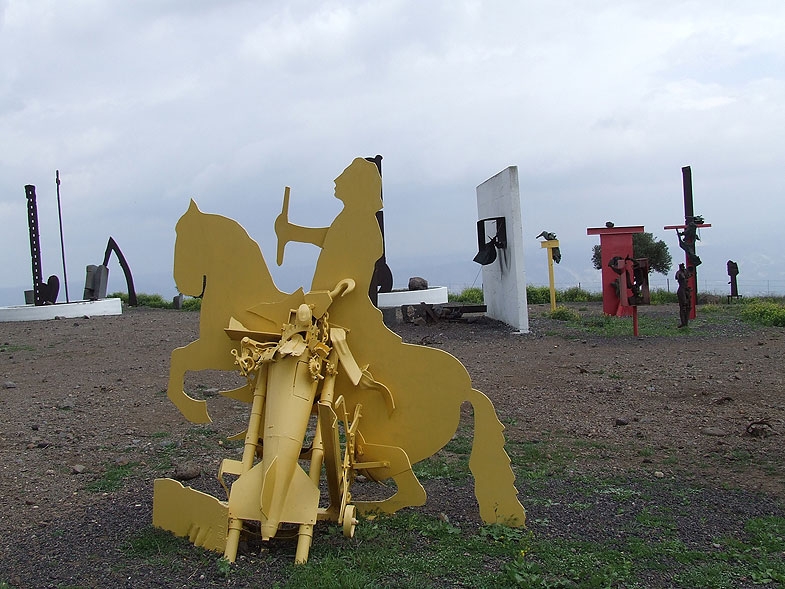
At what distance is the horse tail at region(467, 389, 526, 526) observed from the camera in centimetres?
471

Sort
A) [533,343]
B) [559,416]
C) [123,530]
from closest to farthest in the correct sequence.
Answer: [123,530]
[559,416]
[533,343]

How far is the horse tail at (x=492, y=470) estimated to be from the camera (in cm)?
471

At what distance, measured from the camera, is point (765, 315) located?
16.1m

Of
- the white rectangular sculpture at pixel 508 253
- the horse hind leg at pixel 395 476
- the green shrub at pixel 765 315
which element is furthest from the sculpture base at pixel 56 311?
the green shrub at pixel 765 315

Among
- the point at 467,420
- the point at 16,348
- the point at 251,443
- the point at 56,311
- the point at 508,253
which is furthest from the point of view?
the point at 56,311

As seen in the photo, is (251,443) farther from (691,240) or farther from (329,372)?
(691,240)

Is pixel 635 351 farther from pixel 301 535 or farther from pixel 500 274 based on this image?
pixel 301 535

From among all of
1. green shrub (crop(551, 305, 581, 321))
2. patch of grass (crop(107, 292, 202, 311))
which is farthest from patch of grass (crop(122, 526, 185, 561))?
patch of grass (crop(107, 292, 202, 311))

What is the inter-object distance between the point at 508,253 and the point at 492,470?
10646 millimetres

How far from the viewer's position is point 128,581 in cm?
399

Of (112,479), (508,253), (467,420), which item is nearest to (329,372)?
(112,479)

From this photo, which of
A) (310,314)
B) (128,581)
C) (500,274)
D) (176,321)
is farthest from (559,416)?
(176,321)

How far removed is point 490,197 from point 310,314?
12.1 metres

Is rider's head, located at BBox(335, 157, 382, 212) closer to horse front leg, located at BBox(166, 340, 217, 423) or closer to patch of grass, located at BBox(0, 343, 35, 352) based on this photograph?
horse front leg, located at BBox(166, 340, 217, 423)
